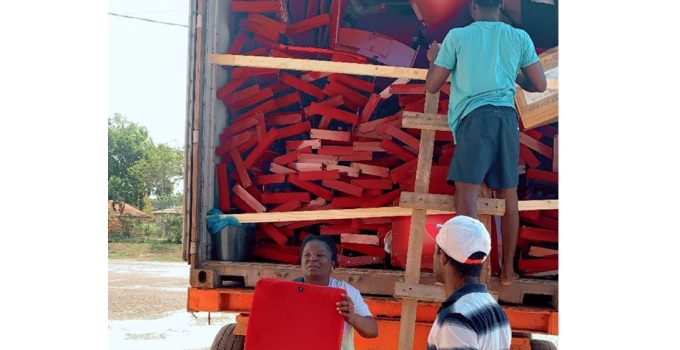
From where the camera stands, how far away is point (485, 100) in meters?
3.79

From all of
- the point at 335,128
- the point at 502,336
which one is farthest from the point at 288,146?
the point at 502,336

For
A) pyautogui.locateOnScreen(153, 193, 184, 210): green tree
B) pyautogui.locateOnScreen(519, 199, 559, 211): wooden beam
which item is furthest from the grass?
pyautogui.locateOnScreen(519, 199, 559, 211): wooden beam

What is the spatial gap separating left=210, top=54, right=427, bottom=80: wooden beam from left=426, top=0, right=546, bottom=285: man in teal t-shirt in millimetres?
792

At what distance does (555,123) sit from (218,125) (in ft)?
7.41

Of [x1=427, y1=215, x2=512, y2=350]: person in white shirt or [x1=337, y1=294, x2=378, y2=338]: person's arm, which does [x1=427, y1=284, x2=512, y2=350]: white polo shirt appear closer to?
[x1=427, y1=215, x2=512, y2=350]: person in white shirt

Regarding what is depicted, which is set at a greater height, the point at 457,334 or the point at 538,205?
the point at 538,205

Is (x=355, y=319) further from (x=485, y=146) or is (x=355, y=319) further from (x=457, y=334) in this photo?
(x=485, y=146)

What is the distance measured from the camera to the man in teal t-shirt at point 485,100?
12.3ft

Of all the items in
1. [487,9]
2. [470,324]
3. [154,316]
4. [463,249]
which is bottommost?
[154,316]

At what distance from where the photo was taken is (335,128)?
5340mm

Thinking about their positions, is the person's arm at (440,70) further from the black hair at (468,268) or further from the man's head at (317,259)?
the black hair at (468,268)

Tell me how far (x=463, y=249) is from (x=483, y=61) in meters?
1.49

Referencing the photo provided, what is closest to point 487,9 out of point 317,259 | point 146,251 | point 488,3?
point 488,3

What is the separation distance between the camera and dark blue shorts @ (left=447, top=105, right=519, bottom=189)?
12.2 feet
